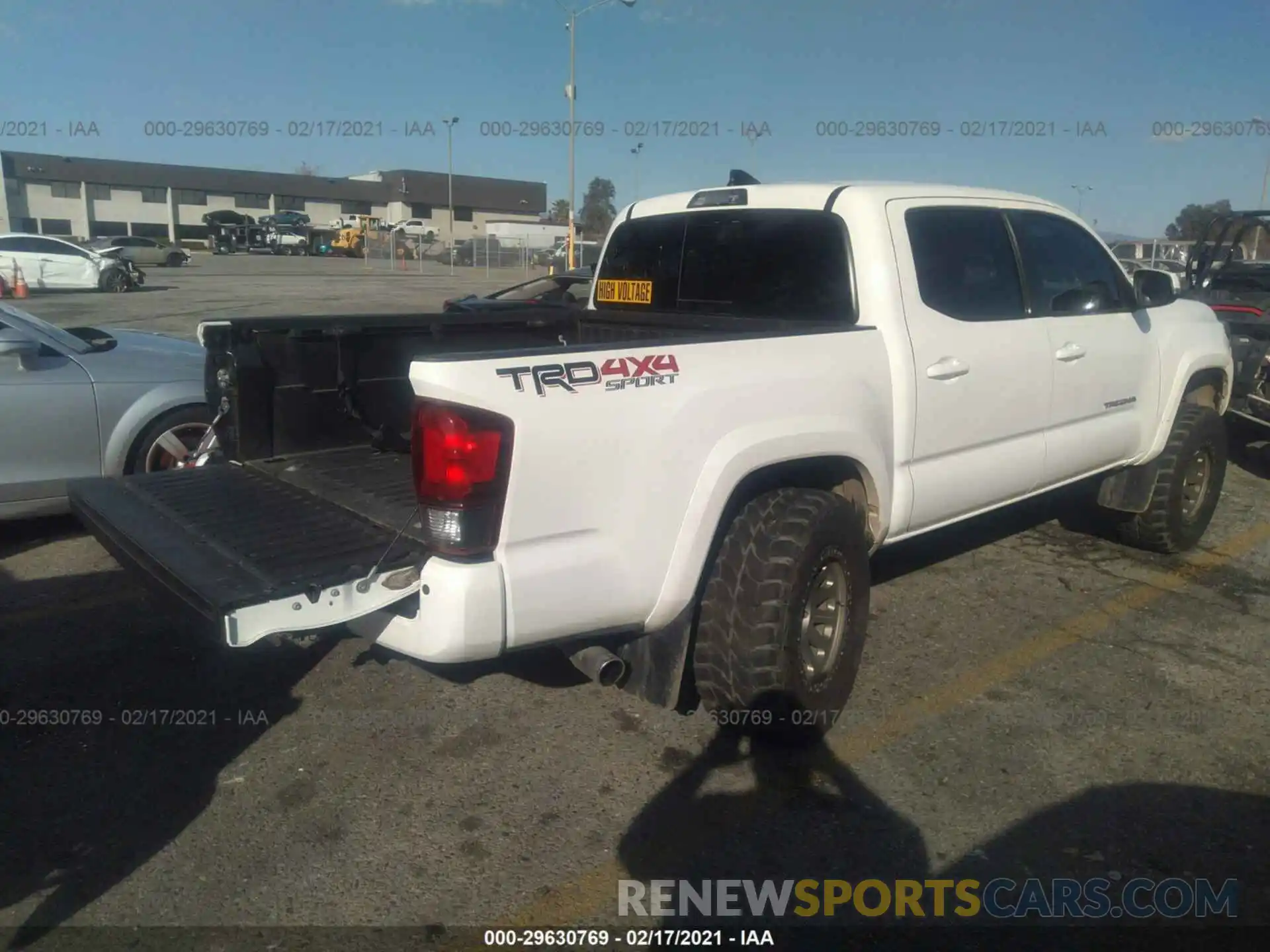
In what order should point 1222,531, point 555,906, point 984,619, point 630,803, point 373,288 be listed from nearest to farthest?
point 555,906
point 630,803
point 984,619
point 1222,531
point 373,288

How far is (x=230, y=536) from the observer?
320 centimetres

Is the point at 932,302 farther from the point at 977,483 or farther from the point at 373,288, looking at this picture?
the point at 373,288

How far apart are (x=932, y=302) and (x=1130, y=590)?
7.82 ft

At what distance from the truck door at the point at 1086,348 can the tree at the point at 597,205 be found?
234 ft

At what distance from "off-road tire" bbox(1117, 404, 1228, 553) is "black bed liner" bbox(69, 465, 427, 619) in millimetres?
4491

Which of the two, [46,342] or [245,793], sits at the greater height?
[46,342]

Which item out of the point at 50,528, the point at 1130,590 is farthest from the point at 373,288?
the point at 1130,590

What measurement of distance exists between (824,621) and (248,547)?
6.60ft

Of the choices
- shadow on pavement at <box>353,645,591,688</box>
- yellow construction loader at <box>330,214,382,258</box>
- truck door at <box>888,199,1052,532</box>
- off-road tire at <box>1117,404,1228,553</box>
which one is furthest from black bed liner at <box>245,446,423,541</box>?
yellow construction loader at <box>330,214,382,258</box>

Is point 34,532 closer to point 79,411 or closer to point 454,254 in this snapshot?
point 79,411

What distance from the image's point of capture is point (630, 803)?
328 cm

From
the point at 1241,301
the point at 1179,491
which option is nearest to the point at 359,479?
the point at 1179,491

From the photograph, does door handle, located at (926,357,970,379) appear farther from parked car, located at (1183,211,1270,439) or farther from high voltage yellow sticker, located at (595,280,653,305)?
parked car, located at (1183,211,1270,439)

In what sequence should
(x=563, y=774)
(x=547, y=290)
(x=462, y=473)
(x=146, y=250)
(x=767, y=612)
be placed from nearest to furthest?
(x=462, y=473) < (x=767, y=612) < (x=563, y=774) < (x=547, y=290) < (x=146, y=250)
